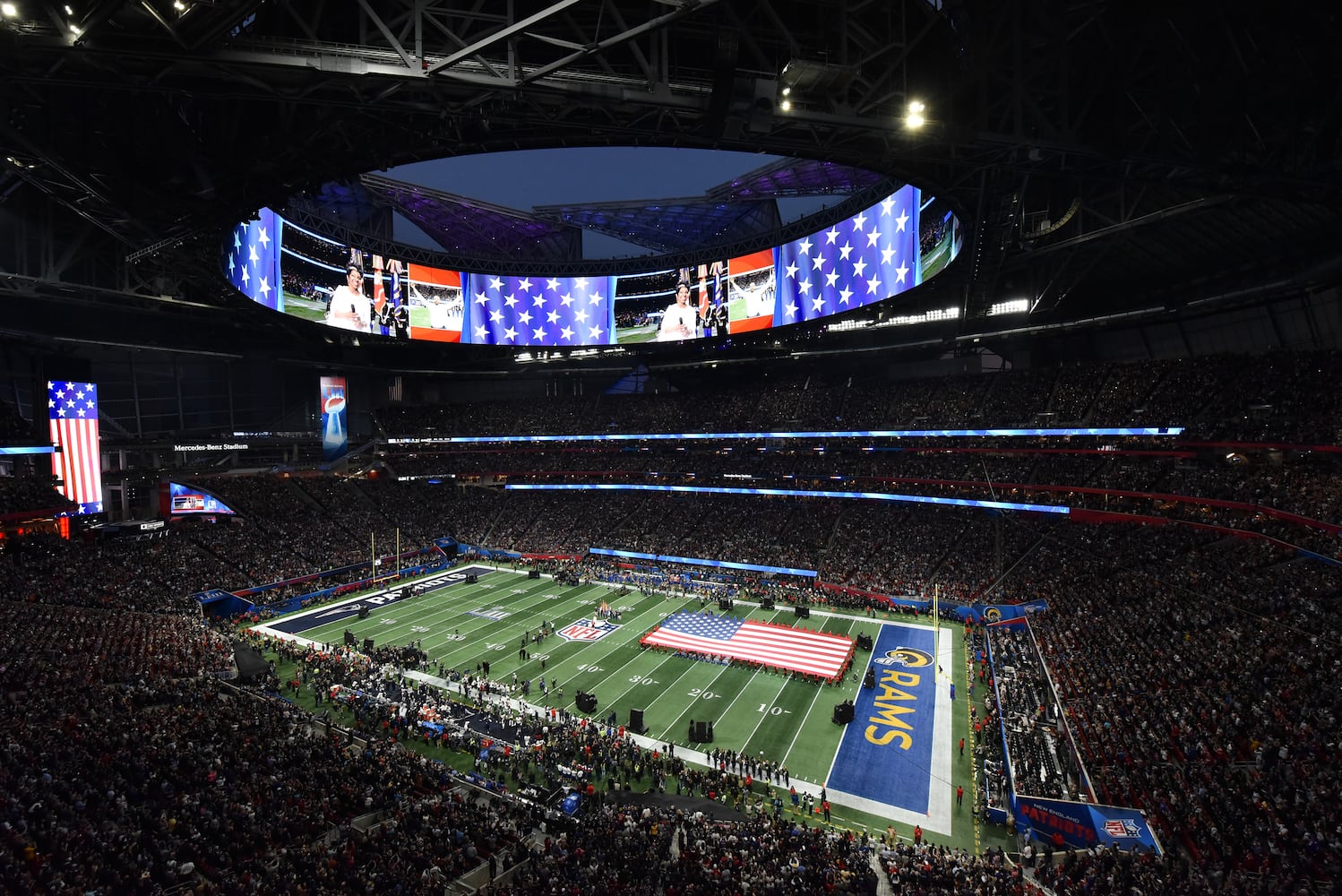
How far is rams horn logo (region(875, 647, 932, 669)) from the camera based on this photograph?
29.8 m

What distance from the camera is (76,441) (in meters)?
40.3

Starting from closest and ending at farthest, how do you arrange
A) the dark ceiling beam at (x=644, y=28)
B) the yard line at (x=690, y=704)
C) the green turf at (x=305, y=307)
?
the dark ceiling beam at (x=644, y=28), the yard line at (x=690, y=704), the green turf at (x=305, y=307)

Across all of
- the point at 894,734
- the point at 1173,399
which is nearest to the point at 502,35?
the point at 894,734

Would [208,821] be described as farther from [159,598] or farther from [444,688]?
[159,598]

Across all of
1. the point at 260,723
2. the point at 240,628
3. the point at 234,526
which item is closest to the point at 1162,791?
the point at 260,723

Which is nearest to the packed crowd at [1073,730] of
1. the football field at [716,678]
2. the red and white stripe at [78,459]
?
the football field at [716,678]

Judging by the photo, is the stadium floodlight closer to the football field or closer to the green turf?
the football field

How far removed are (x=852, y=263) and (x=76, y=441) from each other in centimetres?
5300

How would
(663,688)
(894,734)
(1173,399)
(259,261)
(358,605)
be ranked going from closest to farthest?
(894,734) → (663,688) → (1173,399) → (259,261) → (358,605)

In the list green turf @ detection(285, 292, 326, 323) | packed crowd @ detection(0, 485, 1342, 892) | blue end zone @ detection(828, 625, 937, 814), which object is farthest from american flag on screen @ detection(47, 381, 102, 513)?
blue end zone @ detection(828, 625, 937, 814)

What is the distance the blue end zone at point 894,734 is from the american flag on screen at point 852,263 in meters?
22.0

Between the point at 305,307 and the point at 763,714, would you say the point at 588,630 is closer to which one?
the point at 763,714

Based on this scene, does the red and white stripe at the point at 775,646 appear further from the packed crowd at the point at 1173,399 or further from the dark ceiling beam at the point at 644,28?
the dark ceiling beam at the point at 644,28

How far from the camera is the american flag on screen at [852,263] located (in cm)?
3869
